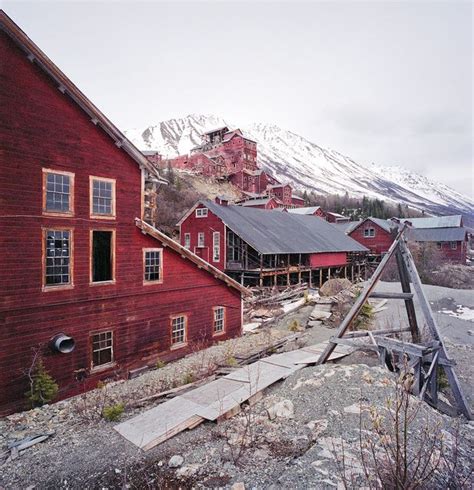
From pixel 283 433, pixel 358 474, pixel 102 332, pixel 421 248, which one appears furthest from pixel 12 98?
pixel 421 248

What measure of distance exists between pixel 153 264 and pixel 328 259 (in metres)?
26.8

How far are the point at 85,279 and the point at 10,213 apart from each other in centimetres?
316

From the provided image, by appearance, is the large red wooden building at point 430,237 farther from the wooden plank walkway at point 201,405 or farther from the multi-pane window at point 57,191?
the multi-pane window at point 57,191

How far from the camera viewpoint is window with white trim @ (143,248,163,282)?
1340 cm

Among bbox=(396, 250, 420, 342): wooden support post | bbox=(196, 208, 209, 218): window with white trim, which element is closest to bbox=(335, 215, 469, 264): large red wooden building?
bbox=(196, 208, 209, 218): window with white trim

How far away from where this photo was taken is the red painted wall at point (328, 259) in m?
34.5

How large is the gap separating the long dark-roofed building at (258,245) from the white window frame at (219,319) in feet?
33.8

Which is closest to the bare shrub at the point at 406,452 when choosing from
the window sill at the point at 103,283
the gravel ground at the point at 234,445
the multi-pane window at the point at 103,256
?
the gravel ground at the point at 234,445

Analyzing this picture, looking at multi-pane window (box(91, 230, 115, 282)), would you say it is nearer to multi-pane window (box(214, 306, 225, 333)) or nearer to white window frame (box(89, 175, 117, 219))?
white window frame (box(89, 175, 117, 219))

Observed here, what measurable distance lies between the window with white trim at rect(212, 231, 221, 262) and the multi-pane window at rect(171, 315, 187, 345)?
55.8ft

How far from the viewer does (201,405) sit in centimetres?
766

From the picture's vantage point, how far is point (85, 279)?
1143 cm

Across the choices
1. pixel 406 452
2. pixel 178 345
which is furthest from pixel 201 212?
pixel 406 452

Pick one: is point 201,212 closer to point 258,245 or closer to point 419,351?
point 258,245
